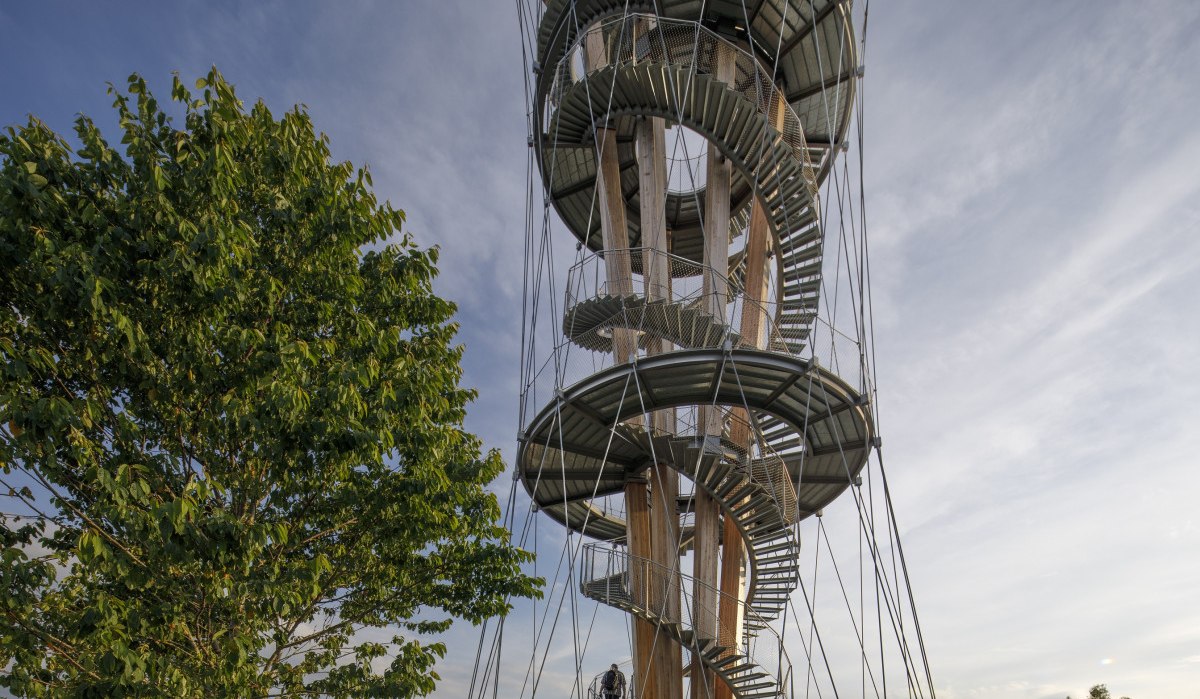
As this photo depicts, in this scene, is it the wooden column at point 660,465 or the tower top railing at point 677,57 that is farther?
the tower top railing at point 677,57

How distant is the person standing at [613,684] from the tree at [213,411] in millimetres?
6620

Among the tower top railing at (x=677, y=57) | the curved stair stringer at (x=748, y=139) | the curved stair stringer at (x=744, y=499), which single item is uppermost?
the tower top railing at (x=677, y=57)

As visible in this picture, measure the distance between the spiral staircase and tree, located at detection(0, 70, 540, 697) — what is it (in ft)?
13.4

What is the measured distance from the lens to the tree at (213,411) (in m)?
6.87

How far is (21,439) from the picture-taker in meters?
6.65

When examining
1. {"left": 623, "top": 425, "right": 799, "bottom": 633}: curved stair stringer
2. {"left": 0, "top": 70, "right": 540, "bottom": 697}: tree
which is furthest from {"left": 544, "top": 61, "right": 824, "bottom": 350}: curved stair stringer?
{"left": 0, "top": 70, "right": 540, "bottom": 697}: tree

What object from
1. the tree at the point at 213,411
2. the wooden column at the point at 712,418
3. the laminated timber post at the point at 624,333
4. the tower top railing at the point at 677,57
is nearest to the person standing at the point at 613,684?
the laminated timber post at the point at 624,333

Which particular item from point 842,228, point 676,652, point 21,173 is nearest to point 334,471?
point 21,173

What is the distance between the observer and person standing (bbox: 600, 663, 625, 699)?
15.7m

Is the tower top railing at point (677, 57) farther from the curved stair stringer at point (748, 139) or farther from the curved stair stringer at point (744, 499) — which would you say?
the curved stair stringer at point (744, 499)

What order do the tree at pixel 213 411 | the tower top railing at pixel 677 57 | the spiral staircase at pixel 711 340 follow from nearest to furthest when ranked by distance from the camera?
the tree at pixel 213 411 < the spiral staircase at pixel 711 340 < the tower top railing at pixel 677 57

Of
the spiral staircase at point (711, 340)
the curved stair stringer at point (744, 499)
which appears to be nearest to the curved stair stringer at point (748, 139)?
the spiral staircase at point (711, 340)

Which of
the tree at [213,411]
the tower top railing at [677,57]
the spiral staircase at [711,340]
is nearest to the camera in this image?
the tree at [213,411]

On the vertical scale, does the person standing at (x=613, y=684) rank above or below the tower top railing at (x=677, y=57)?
below
